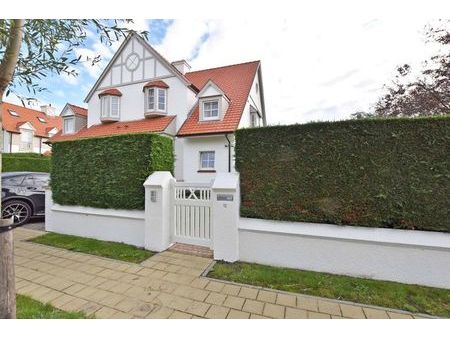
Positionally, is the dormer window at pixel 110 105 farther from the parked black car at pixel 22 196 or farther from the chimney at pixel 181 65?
the parked black car at pixel 22 196

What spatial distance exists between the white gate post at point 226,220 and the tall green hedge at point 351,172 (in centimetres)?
27

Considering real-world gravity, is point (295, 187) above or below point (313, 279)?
above

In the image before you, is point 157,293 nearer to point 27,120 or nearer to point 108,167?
point 108,167

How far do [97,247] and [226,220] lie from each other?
10.3ft

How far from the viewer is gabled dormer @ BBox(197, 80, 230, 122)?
→ 1146 centimetres

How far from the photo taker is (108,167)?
5.53 m

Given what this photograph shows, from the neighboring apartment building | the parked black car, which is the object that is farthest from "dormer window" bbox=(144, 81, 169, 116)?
the neighboring apartment building

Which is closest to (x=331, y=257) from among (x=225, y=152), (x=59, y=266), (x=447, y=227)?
(x=447, y=227)

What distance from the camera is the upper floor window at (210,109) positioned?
11633 mm

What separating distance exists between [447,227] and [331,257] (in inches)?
69.0

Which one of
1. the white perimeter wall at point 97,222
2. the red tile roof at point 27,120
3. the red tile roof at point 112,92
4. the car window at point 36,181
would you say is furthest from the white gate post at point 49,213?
the red tile roof at point 27,120

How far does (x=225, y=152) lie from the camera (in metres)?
11.0

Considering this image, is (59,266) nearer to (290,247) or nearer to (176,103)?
(290,247)

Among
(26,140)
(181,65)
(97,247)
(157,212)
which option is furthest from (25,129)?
(157,212)
